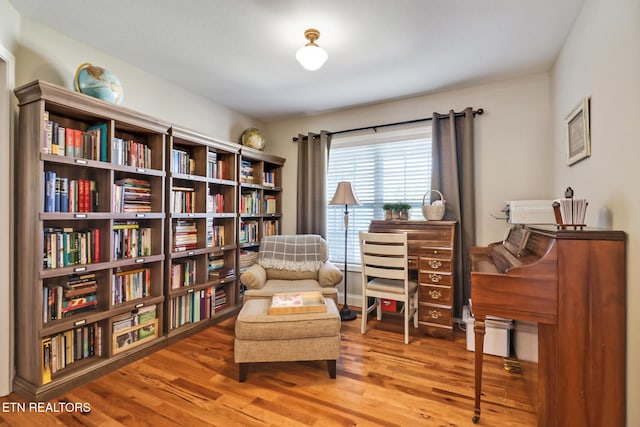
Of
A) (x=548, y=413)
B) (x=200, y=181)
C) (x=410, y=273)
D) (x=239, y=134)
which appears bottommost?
(x=548, y=413)

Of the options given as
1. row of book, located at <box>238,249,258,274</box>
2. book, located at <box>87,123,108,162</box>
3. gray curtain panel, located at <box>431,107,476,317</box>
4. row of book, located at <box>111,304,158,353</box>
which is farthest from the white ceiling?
row of book, located at <box>111,304,158,353</box>

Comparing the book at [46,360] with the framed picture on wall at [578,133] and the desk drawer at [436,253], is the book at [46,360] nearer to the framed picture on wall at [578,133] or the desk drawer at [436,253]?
the desk drawer at [436,253]

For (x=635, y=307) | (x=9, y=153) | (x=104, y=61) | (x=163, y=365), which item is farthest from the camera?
(x=104, y=61)

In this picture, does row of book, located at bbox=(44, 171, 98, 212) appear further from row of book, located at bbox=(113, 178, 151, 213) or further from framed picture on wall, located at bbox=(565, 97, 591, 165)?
framed picture on wall, located at bbox=(565, 97, 591, 165)

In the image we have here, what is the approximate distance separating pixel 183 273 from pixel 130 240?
0.61 m

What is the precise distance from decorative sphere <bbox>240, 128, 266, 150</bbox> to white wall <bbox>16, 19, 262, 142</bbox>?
0.70 feet

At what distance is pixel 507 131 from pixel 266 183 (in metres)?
2.77

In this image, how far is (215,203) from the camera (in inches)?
125

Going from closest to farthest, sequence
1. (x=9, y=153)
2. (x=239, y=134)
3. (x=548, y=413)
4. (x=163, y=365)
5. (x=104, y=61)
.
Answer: (x=548, y=413), (x=9, y=153), (x=163, y=365), (x=104, y=61), (x=239, y=134)

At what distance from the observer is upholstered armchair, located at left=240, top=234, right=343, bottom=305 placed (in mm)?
2805

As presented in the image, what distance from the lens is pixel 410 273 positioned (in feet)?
10.1

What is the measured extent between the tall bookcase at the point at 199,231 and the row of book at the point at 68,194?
1.87 ft

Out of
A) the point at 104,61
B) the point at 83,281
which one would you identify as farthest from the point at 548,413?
the point at 104,61

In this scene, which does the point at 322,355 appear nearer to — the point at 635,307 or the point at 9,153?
the point at 635,307
